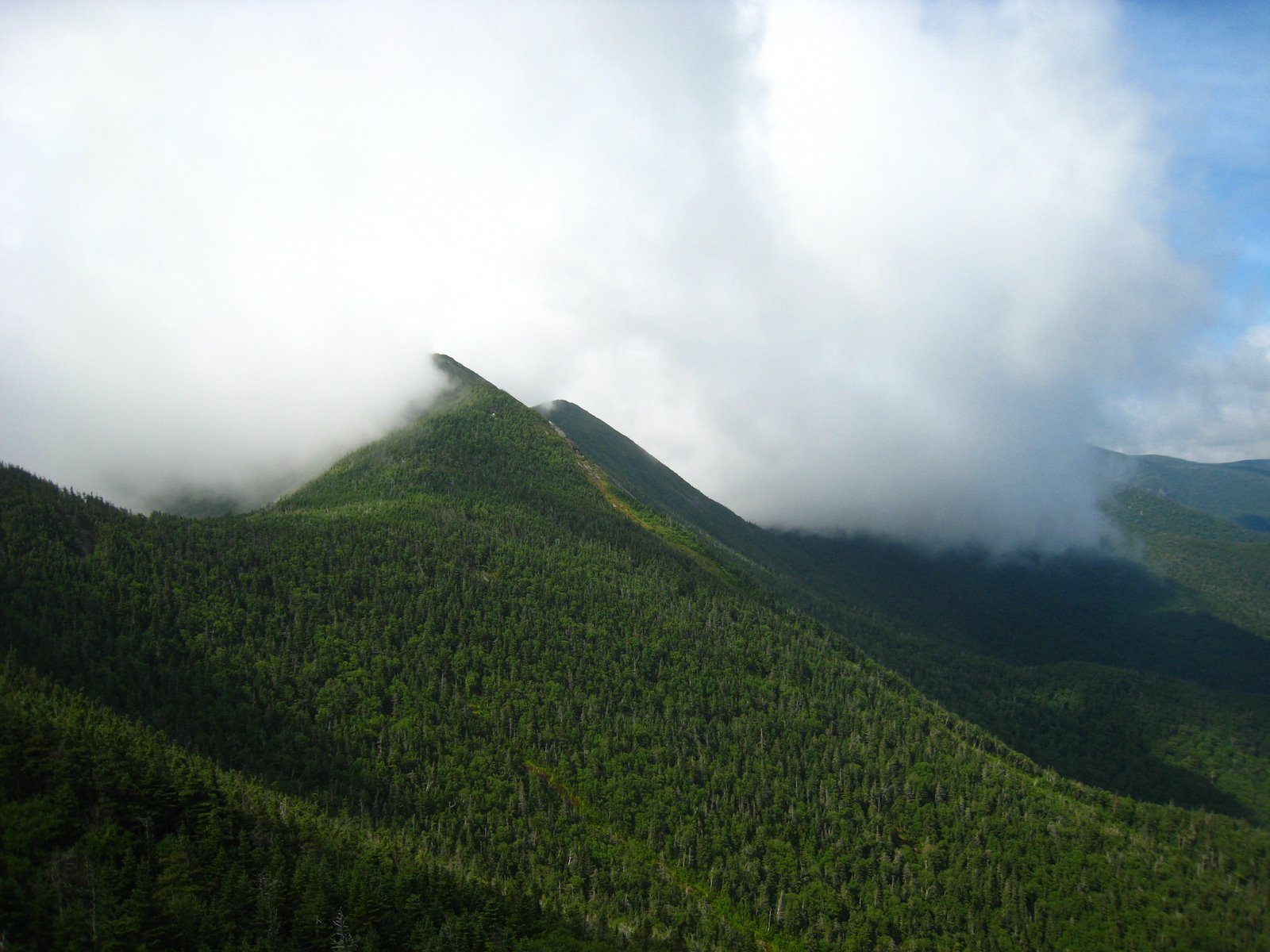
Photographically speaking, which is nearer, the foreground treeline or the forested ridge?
the foreground treeline

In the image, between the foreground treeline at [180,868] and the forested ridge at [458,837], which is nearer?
the foreground treeline at [180,868]

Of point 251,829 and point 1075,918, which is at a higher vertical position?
point 251,829

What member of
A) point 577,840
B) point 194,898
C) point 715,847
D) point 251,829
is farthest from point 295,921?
point 715,847

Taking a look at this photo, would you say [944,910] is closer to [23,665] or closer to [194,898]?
[194,898]

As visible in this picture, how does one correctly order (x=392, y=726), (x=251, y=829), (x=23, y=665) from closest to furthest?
(x=251, y=829) < (x=23, y=665) < (x=392, y=726)

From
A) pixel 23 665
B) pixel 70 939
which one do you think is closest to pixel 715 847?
pixel 70 939

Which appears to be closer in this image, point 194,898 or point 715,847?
point 194,898

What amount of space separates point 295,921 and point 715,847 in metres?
113

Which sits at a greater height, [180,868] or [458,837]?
[180,868]

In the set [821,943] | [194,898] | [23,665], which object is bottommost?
[821,943]

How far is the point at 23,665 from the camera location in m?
155

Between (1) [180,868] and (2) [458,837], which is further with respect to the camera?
(2) [458,837]

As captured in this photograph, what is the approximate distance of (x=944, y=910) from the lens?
175375mm

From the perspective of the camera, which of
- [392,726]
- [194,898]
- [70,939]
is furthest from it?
[392,726]
